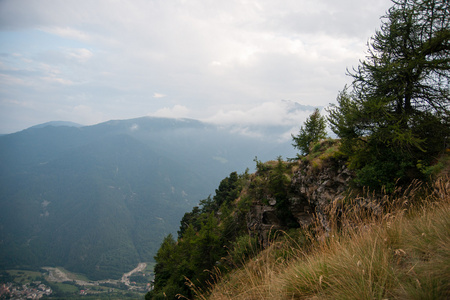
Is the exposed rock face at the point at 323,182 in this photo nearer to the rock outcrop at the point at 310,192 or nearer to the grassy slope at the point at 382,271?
the rock outcrop at the point at 310,192

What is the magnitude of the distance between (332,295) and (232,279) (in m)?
2.41

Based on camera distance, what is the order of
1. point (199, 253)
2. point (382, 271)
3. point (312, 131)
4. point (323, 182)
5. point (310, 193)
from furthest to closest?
point (312, 131) → point (199, 253) → point (310, 193) → point (323, 182) → point (382, 271)

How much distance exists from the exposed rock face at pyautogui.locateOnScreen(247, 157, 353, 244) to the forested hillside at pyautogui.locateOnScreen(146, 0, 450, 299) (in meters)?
0.08

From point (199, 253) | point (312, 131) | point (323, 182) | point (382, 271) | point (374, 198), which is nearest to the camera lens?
point (382, 271)

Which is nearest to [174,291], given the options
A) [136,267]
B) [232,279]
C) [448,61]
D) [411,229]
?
[232,279]

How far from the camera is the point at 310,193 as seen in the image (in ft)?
47.4

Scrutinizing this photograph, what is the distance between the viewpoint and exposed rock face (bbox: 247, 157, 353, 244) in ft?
39.7

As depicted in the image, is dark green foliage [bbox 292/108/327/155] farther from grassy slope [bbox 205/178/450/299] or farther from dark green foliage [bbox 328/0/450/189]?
grassy slope [bbox 205/178/450/299]

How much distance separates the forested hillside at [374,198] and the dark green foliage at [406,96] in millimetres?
40

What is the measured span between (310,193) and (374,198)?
5309 mm

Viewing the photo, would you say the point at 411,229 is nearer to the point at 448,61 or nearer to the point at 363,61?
the point at 448,61

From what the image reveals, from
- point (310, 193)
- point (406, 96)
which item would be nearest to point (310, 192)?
point (310, 193)

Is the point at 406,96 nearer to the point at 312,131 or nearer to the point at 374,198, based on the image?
the point at 374,198

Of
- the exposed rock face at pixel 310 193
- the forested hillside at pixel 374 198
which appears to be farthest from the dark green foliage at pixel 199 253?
the exposed rock face at pixel 310 193
